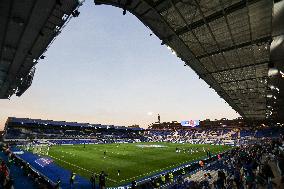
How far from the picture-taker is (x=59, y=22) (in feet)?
45.8

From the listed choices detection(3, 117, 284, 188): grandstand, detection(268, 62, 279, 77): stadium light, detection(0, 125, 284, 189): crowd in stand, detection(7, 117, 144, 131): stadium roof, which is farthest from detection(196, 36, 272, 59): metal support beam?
detection(7, 117, 144, 131): stadium roof

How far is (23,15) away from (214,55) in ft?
36.4

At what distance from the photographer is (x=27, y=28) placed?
1366 centimetres

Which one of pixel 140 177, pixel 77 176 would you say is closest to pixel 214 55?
pixel 140 177

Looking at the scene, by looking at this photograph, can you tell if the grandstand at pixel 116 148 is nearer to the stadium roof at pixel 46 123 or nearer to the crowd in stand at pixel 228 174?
the stadium roof at pixel 46 123

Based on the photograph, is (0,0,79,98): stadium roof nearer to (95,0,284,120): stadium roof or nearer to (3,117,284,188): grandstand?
(95,0,284,120): stadium roof

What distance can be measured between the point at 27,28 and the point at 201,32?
10193 mm

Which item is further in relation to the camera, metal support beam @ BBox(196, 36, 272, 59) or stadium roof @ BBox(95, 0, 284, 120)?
metal support beam @ BBox(196, 36, 272, 59)

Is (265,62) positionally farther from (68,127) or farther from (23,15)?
(68,127)

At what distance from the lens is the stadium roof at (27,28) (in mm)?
11406

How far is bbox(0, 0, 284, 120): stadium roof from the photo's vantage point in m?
9.25

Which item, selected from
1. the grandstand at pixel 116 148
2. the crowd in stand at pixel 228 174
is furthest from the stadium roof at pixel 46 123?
the crowd in stand at pixel 228 174

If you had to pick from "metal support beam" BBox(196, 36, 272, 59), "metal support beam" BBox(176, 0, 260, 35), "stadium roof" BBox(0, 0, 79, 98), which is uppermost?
"stadium roof" BBox(0, 0, 79, 98)

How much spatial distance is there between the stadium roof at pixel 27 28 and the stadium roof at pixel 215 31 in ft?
13.8
